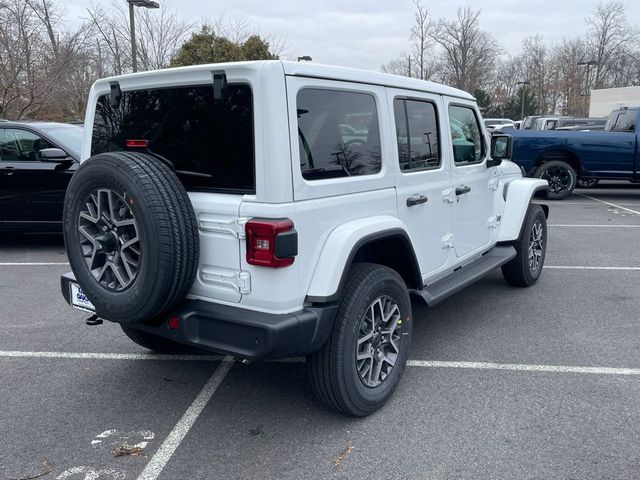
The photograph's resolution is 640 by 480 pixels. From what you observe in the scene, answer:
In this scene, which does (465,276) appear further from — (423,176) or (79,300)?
(79,300)

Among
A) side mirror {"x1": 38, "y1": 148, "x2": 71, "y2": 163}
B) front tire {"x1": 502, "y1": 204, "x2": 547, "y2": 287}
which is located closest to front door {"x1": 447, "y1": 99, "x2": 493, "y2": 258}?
front tire {"x1": 502, "y1": 204, "x2": 547, "y2": 287}

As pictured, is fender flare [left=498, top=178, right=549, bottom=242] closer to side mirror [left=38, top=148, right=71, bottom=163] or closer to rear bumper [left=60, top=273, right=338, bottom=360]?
rear bumper [left=60, top=273, right=338, bottom=360]

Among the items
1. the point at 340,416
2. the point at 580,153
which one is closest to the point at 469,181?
the point at 340,416

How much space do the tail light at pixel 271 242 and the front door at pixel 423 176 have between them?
1.08 meters

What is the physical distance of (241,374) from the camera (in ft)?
12.8

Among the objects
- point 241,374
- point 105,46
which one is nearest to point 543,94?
point 105,46

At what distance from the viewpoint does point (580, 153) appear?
12.0 m

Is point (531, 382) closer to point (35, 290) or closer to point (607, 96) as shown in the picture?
point (35, 290)

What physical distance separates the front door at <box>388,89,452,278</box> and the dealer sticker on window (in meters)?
1.97

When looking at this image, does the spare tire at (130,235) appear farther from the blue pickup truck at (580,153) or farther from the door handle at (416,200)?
the blue pickup truck at (580,153)

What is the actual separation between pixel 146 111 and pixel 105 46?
25068mm

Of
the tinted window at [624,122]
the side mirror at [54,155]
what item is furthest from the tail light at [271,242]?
the tinted window at [624,122]

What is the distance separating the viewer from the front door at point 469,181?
14.3ft

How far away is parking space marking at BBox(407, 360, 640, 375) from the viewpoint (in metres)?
3.86
